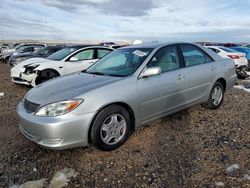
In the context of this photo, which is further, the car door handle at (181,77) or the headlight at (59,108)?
the car door handle at (181,77)

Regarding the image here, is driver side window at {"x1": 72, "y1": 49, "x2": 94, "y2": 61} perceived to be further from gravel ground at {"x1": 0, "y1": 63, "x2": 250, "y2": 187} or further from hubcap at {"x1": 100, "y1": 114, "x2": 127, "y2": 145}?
hubcap at {"x1": 100, "y1": 114, "x2": 127, "y2": 145}

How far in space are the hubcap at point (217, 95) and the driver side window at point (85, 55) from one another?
485 cm

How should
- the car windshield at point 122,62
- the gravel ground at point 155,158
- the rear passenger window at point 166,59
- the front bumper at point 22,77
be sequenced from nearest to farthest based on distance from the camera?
the gravel ground at point 155,158
the car windshield at point 122,62
the rear passenger window at point 166,59
the front bumper at point 22,77

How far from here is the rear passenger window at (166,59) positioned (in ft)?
15.0

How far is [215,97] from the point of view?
587 cm

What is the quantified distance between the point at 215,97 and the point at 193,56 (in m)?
1.14

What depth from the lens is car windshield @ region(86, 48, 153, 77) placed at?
4438 mm

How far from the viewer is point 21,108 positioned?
4.09 meters

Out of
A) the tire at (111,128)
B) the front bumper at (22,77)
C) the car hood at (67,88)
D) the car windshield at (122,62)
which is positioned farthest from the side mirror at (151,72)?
the front bumper at (22,77)

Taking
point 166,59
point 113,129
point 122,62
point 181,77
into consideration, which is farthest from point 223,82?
point 113,129

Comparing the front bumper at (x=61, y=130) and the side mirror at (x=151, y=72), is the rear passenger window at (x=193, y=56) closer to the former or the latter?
the side mirror at (x=151, y=72)

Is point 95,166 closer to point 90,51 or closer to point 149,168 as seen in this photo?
point 149,168

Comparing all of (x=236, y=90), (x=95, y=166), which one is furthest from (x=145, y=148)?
(x=236, y=90)

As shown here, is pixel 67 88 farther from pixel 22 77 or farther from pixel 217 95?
pixel 22 77
